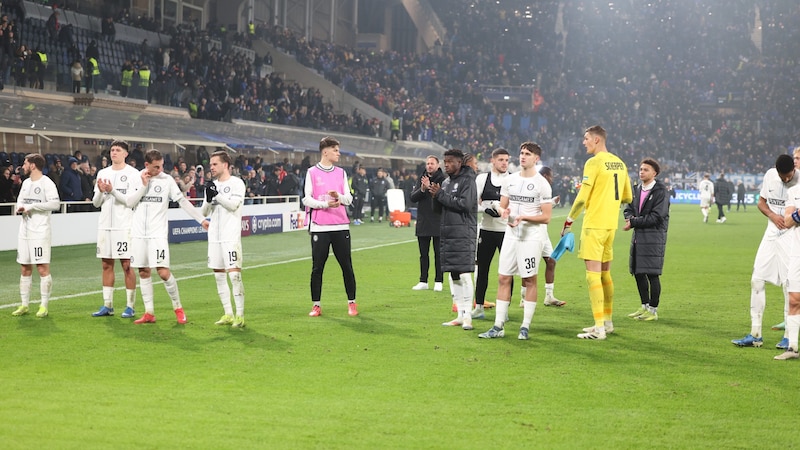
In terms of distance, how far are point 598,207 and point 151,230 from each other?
17.1 feet

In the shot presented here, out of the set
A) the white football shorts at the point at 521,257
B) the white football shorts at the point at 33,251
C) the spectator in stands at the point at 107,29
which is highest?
the spectator in stands at the point at 107,29

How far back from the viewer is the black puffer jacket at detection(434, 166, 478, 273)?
10.7 m

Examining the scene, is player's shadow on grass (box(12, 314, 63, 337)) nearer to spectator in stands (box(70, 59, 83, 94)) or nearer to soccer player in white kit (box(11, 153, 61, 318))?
soccer player in white kit (box(11, 153, 61, 318))

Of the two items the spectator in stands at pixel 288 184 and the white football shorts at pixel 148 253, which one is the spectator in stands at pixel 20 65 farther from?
the white football shorts at pixel 148 253

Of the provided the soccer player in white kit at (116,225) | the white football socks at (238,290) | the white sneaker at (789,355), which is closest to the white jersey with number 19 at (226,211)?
the white football socks at (238,290)

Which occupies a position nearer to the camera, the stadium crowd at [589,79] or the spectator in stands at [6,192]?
the spectator in stands at [6,192]

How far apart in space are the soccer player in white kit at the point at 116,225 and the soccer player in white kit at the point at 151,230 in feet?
1.61

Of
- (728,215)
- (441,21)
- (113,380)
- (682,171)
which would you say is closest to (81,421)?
(113,380)

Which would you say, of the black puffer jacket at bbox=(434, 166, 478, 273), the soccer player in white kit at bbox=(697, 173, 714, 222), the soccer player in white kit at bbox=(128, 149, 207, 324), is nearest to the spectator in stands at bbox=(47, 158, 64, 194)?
the soccer player in white kit at bbox=(128, 149, 207, 324)

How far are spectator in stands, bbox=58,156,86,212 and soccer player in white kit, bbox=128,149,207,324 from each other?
11784 mm

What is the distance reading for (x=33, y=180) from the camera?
1156 cm

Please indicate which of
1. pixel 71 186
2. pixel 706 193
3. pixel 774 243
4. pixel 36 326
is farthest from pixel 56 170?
pixel 706 193

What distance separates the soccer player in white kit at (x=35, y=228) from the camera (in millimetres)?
11375

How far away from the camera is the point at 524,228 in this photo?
10.1m
